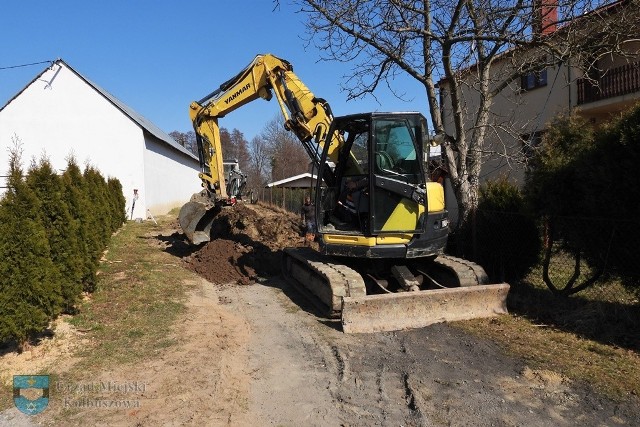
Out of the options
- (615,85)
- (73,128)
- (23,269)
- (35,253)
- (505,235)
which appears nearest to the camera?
(23,269)

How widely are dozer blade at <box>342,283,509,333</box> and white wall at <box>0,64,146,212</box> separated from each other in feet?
61.3

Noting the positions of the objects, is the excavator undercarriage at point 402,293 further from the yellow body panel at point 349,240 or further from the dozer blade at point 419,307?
the yellow body panel at point 349,240

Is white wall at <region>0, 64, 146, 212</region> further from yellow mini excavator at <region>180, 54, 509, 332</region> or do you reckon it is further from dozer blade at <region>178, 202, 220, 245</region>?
yellow mini excavator at <region>180, 54, 509, 332</region>

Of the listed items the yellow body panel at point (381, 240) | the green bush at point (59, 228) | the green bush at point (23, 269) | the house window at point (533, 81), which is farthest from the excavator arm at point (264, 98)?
Answer: the house window at point (533, 81)

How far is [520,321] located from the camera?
21.5 ft

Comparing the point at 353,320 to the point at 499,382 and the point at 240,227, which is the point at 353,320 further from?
the point at 240,227

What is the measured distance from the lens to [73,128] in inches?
873

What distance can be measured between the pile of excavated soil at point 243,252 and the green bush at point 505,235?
4.12 meters

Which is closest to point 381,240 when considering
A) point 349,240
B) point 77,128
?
point 349,240

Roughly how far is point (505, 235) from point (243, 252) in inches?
208

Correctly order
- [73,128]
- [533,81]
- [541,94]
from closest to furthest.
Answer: [541,94] → [533,81] → [73,128]

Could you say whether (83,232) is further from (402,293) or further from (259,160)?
(259,160)

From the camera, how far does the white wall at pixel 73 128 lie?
859 inches

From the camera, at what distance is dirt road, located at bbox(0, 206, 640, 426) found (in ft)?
13.0
